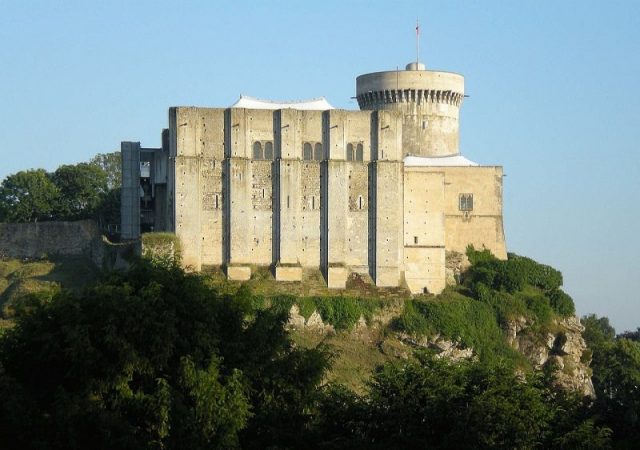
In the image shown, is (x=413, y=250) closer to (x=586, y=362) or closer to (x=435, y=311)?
(x=435, y=311)

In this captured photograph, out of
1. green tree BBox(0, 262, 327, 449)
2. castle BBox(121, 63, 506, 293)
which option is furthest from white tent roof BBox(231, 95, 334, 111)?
green tree BBox(0, 262, 327, 449)

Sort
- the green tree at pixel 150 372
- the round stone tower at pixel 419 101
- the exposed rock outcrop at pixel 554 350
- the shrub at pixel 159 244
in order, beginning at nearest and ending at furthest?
the green tree at pixel 150 372 → the shrub at pixel 159 244 → the exposed rock outcrop at pixel 554 350 → the round stone tower at pixel 419 101

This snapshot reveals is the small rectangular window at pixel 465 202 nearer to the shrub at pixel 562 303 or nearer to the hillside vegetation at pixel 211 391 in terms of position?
the shrub at pixel 562 303

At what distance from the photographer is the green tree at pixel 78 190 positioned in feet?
262

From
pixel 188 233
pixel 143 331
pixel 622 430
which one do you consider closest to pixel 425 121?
pixel 188 233

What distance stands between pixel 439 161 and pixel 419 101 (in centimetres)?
433

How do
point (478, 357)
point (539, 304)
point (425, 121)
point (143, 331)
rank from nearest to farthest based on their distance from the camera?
point (143, 331) < point (478, 357) < point (539, 304) < point (425, 121)

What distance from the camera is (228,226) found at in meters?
66.6

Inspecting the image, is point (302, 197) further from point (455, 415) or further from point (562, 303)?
point (455, 415)

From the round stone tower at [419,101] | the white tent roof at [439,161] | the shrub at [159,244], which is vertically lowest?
the shrub at [159,244]

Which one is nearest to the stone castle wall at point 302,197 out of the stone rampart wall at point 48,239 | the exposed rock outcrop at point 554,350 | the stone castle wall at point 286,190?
the stone castle wall at point 286,190

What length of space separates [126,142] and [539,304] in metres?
18.9

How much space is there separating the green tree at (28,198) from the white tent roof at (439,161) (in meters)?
17.5

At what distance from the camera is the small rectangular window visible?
71.9m
